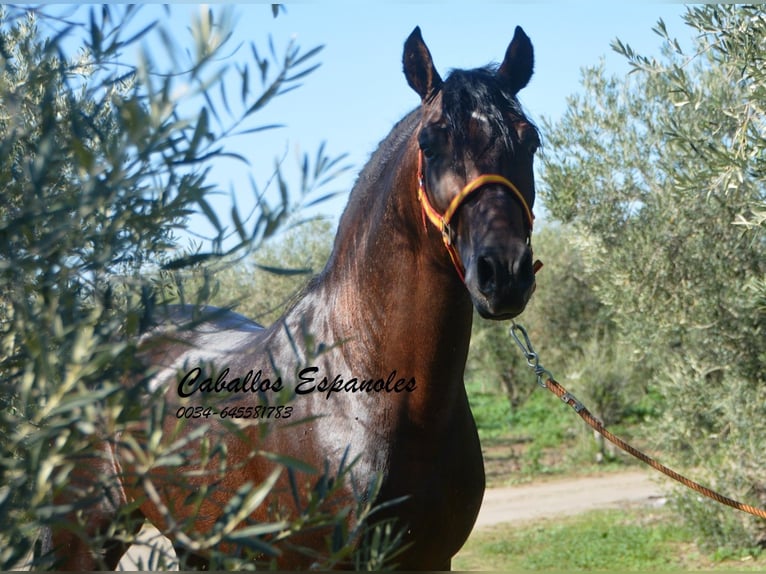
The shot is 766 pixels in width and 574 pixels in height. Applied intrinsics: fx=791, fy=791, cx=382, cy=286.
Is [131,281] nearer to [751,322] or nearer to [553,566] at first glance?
[751,322]

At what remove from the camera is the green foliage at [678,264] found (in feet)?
27.0

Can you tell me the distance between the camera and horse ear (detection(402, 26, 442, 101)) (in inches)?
129

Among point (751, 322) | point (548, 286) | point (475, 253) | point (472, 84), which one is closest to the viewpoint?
point (475, 253)

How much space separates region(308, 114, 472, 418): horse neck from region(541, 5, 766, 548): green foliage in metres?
5.15

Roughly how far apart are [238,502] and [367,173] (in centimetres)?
234

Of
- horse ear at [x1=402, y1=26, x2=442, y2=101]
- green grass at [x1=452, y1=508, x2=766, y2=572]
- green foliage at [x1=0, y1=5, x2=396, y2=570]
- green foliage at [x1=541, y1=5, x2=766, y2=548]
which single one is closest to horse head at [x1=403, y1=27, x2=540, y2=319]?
horse ear at [x1=402, y1=26, x2=442, y2=101]

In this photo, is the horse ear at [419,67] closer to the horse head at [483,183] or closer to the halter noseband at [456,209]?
the horse head at [483,183]

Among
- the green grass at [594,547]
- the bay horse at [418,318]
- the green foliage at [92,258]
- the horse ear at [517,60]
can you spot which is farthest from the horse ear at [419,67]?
the green grass at [594,547]


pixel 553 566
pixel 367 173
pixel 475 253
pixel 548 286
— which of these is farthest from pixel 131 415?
pixel 548 286

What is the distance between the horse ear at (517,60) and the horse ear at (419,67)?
29cm

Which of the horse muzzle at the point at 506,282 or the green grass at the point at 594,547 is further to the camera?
the green grass at the point at 594,547

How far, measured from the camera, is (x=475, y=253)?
8.67 ft

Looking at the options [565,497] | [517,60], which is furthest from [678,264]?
[565,497]

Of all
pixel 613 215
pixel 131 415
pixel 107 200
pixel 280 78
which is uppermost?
pixel 613 215
